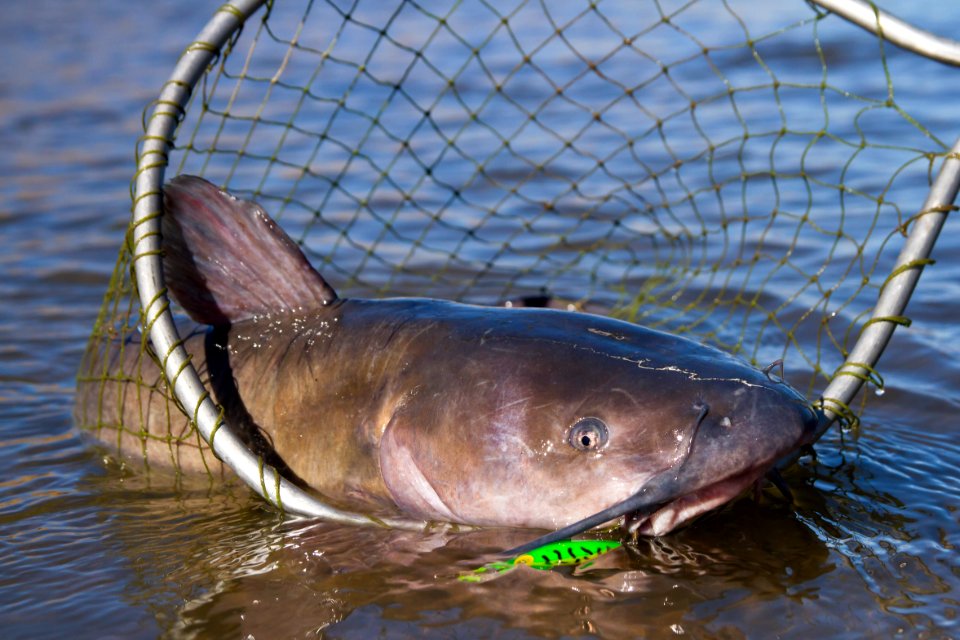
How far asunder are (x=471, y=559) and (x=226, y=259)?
1318mm

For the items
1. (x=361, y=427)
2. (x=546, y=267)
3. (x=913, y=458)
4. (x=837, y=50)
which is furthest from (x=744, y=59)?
(x=361, y=427)

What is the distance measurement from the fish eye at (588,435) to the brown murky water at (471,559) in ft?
1.12

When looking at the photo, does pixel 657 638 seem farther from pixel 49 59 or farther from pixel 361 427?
pixel 49 59

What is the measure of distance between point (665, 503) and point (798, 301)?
9.31 ft

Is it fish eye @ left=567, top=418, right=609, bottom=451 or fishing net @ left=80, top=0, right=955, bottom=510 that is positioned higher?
fishing net @ left=80, top=0, right=955, bottom=510

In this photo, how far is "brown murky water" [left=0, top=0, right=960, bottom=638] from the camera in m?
2.98

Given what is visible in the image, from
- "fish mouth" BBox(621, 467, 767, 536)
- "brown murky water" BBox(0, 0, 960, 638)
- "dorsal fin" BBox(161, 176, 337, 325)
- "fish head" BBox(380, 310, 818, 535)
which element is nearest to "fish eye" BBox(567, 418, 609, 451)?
"fish head" BBox(380, 310, 818, 535)

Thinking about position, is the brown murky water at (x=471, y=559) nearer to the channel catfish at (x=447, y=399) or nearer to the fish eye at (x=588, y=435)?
the channel catfish at (x=447, y=399)

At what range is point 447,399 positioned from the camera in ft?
11.0

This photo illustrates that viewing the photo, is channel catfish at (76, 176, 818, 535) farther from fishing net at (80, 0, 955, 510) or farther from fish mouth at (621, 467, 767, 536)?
fishing net at (80, 0, 955, 510)

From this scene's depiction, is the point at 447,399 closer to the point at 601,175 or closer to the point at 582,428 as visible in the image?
the point at 582,428

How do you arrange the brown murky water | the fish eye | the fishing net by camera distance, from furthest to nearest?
the fishing net < the fish eye < the brown murky water

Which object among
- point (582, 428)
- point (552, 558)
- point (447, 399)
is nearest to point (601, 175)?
point (447, 399)

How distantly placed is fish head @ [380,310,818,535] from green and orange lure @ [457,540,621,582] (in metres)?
0.08
